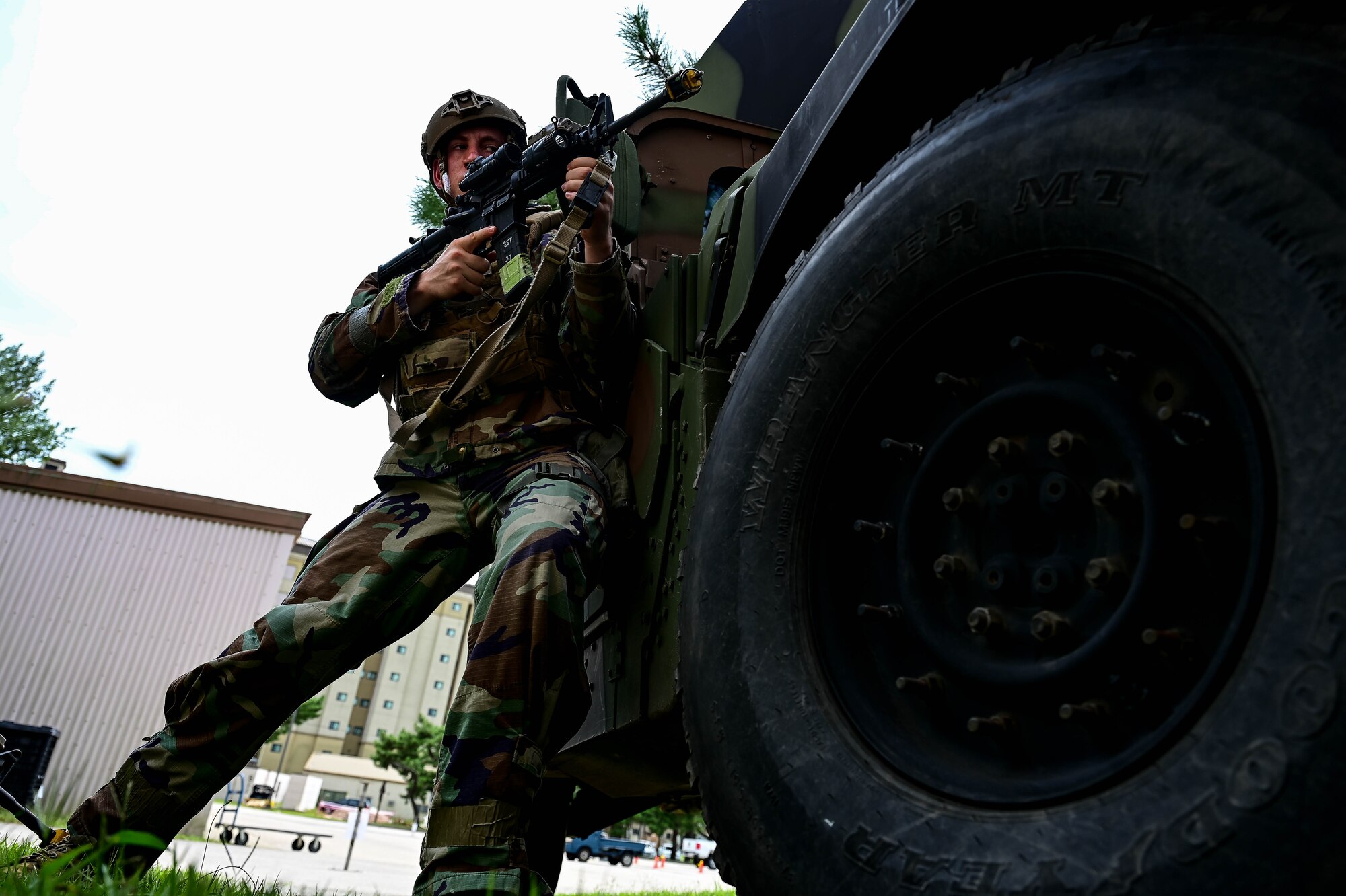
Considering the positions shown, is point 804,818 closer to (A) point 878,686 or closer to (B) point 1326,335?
(A) point 878,686

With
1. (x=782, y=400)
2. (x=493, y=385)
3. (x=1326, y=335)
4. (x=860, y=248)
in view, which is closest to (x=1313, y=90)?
(x=1326, y=335)

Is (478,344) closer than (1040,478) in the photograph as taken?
No

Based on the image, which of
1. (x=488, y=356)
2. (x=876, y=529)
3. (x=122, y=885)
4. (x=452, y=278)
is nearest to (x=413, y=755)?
(x=452, y=278)

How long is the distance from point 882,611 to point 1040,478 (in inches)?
8.6

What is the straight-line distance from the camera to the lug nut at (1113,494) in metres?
0.82

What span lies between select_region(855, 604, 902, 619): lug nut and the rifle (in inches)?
62.8

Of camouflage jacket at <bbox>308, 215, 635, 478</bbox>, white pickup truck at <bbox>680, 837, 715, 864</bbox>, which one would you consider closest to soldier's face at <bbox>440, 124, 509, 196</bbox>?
camouflage jacket at <bbox>308, 215, 635, 478</bbox>

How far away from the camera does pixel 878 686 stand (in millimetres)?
1010

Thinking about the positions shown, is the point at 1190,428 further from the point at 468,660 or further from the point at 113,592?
the point at 113,592

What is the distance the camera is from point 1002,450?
3.05 feet

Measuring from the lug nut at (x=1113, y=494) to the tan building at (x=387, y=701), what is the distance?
2106 inches

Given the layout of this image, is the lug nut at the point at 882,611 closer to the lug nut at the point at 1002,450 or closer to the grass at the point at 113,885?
the lug nut at the point at 1002,450

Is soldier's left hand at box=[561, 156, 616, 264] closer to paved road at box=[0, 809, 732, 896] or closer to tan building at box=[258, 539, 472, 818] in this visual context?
paved road at box=[0, 809, 732, 896]

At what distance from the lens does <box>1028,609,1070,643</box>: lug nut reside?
84cm
